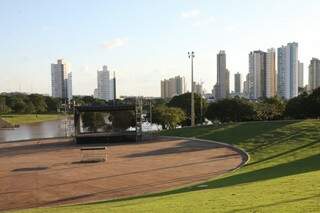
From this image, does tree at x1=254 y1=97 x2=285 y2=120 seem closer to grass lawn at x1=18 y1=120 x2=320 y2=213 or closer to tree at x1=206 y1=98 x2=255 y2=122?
tree at x1=206 y1=98 x2=255 y2=122

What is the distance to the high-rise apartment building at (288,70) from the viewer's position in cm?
15550

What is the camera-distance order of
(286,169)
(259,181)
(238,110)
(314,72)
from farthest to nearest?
(314,72) → (238,110) → (286,169) → (259,181)

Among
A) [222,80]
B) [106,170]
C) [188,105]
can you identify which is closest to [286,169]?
[106,170]

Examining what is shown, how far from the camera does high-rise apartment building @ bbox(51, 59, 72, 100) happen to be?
17025cm

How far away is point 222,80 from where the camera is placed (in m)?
166

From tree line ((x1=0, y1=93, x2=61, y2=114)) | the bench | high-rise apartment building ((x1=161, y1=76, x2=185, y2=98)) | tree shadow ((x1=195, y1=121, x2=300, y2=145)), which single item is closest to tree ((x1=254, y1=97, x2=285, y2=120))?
tree shadow ((x1=195, y1=121, x2=300, y2=145))

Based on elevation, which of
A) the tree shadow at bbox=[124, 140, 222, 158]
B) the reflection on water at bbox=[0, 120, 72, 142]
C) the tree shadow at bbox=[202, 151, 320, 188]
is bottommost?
the reflection on water at bbox=[0, 120, 72, 142]

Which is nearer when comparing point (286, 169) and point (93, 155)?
point (286, 169)

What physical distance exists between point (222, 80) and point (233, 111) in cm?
9906

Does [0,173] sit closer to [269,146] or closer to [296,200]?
[269,146]

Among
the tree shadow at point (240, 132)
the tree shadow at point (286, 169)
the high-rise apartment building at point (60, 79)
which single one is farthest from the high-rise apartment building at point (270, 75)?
the tree shadow at point (286, 169)

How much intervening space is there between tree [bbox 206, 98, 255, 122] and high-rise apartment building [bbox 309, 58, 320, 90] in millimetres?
98227

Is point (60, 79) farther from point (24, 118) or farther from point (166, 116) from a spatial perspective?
point (166, 116)

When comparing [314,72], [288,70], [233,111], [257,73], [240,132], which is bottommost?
[240,132]
